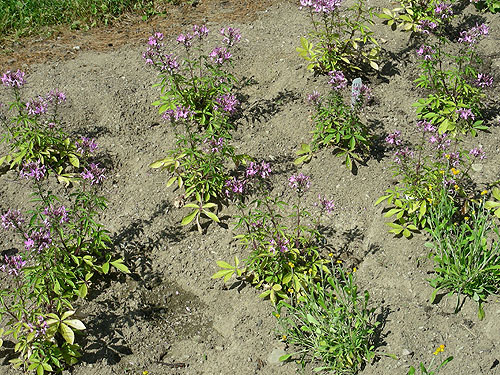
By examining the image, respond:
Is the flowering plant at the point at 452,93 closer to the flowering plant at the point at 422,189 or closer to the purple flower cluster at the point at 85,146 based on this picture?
the flowering plant at the point at 422,189

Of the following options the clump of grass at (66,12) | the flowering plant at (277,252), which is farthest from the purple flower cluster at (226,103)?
the clump of grass at (66,12)

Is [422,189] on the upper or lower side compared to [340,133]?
lower

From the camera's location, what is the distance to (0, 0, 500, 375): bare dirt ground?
3.64 meters

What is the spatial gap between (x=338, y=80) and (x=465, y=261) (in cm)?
190

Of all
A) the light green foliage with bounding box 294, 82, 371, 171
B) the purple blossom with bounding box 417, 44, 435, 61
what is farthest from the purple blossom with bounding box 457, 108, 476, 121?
the light green foliage with bounding box 294, 82, 371, 171

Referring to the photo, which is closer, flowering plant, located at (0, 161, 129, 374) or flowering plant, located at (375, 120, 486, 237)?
flowering plant, located at (0, 161, 129, 374)

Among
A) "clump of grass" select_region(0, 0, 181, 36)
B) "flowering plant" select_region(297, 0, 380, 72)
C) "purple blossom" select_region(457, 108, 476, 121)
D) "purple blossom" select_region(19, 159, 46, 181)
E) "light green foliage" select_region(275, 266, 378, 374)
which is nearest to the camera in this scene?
"light green foliage" select_region(275, 266, 378, 374)

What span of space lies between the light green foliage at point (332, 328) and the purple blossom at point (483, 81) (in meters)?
2.16

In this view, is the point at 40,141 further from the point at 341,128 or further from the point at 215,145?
the point at 341,128

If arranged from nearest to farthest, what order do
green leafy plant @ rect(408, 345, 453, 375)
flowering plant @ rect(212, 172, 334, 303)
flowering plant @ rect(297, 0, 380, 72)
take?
green leafy plant @ rect(408, 345, 453, 375), flowering plant @ rect(212, 172, 334, 303), flowering plant @ rect(297, 0, 380, 72)

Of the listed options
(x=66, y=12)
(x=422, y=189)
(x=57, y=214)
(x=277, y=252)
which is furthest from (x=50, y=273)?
(x=66, y=12)

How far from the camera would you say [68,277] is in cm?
386

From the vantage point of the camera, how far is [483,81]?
515 centimetres

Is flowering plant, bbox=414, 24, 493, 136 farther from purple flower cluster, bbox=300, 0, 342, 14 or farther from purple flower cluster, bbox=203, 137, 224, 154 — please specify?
purple flower cluster, bbox=203, 137, 224, 154
